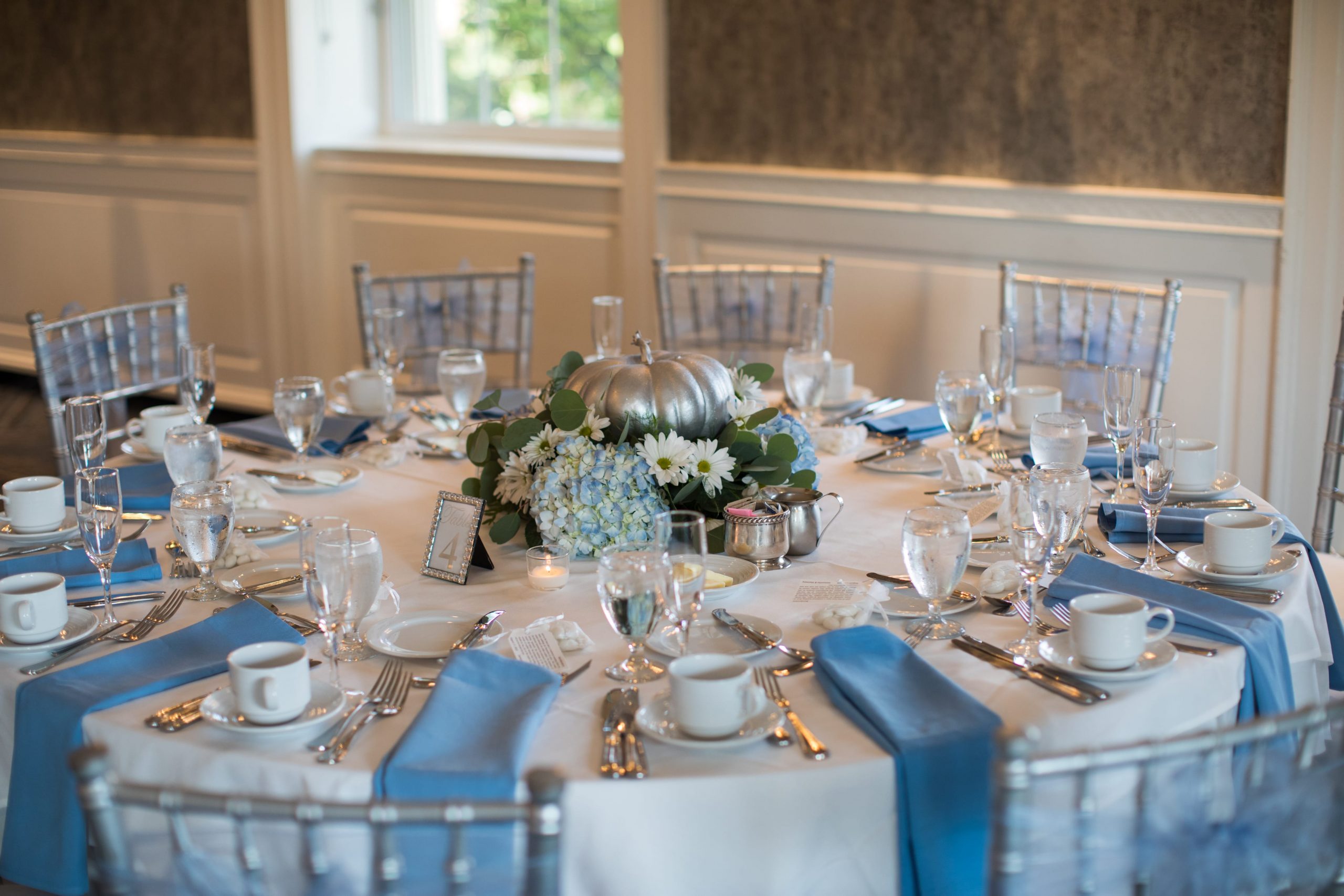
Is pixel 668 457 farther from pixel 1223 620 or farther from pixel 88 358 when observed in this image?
pixel 88 358

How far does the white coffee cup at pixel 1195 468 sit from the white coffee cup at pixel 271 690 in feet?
4.23

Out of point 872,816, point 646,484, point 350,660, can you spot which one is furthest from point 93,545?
point 872,816

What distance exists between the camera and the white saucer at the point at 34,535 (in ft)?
5.71

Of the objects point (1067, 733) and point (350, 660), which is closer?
point (1067, 733)

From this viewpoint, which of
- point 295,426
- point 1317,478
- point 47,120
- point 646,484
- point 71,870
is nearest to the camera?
point 71,870

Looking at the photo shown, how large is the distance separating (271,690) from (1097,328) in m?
2.31

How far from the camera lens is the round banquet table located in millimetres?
1084

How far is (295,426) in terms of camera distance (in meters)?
2.00

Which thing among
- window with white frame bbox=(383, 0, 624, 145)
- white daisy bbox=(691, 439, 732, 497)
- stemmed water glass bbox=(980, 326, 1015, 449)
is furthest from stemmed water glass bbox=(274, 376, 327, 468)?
window with white frame bbox=(383, 0, 624, 145)

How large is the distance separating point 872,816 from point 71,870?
31.6 inches

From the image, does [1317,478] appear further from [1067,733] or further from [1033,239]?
[1067,733]

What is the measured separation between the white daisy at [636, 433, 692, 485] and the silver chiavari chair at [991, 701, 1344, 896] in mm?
733

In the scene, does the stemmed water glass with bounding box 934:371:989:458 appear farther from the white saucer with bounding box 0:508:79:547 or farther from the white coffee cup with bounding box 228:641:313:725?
the white saucer with bounding box 0:508:79:547

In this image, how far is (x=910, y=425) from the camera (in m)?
2.28
